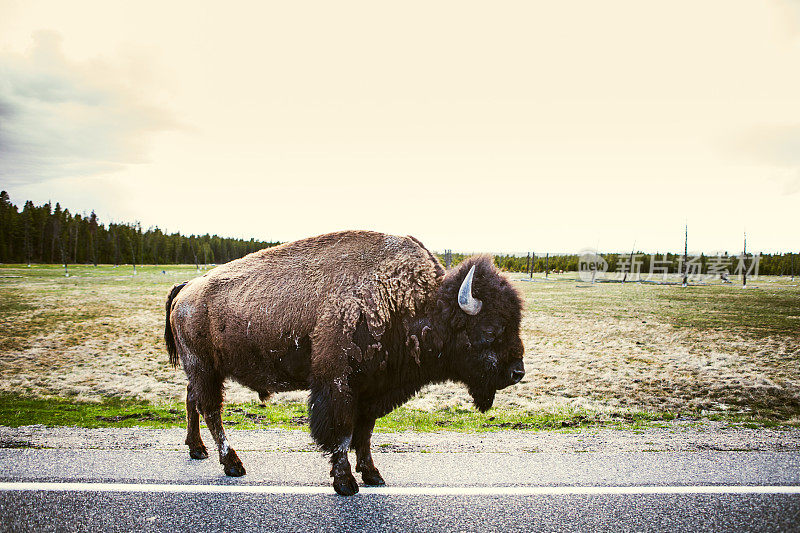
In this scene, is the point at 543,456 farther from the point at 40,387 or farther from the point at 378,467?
the point at 40,387

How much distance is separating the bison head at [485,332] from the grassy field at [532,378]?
827 millimetres

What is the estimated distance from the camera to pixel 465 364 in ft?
13.5

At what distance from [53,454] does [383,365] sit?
3.47 meters

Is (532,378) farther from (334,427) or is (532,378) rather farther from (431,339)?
(334,427)

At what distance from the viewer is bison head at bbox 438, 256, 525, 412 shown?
4.04 m

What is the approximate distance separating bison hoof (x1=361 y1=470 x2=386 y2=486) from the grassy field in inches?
77.2

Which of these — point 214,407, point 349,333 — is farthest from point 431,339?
point 214,407

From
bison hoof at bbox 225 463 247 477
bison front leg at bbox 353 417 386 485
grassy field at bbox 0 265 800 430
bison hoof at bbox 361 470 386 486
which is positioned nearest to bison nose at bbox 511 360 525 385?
grassy field at bbox 0 265 800 430

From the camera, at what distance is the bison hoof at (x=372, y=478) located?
3.84 meters

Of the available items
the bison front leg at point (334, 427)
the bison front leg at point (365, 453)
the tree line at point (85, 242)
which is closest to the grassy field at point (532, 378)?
the bison front leg at point (365, 453)

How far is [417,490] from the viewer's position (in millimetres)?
3631

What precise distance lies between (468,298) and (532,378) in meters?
6.48

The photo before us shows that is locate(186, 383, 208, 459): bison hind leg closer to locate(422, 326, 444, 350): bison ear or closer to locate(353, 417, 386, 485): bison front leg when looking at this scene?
locate(353, 417, 386, 485): bison front leg

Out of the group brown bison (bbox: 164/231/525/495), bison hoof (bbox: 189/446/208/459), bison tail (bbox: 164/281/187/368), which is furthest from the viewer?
bison tail (bbox: 164/281/187/368)
